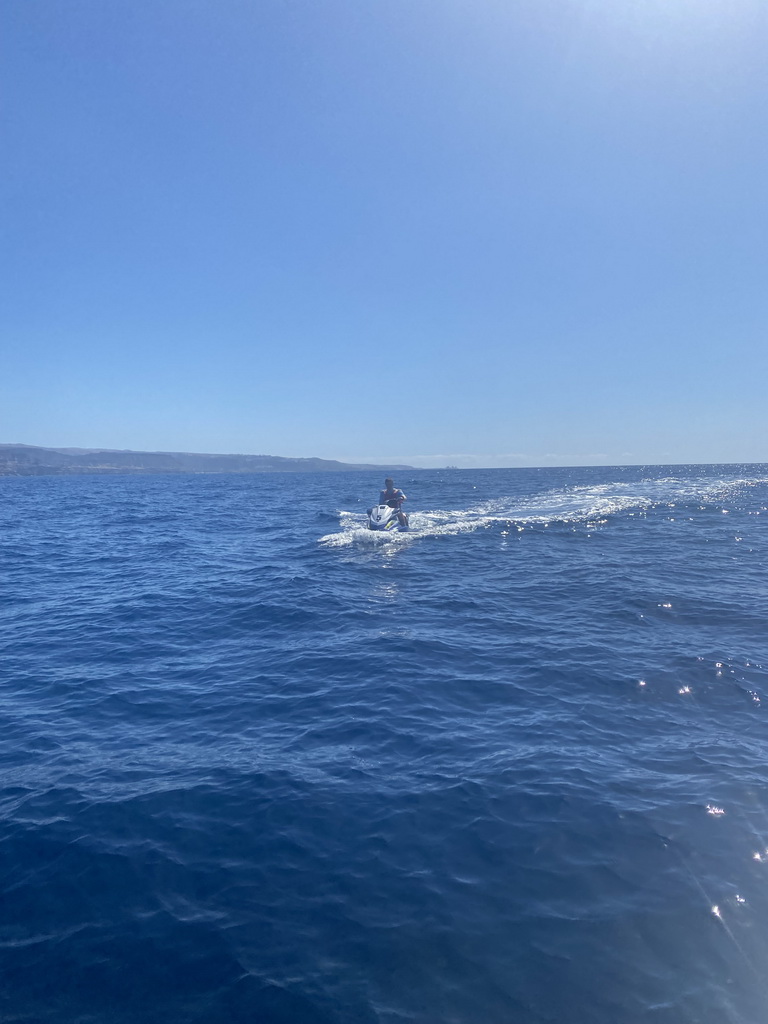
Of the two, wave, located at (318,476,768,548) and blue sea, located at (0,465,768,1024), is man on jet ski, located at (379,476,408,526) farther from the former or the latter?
blue sea, located at (0,465,768,1024)

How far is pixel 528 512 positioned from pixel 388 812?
1457 inches

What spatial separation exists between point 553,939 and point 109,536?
35.9 metres

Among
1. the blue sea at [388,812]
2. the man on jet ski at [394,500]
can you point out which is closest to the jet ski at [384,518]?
the man on jet ski at [394,500]

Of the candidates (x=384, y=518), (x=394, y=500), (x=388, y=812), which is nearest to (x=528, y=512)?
(x=394, y=500)

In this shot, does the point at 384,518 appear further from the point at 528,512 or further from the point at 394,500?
the point at 528,512

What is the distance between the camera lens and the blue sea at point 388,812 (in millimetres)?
5352

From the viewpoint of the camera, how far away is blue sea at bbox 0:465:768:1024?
5.35 meters

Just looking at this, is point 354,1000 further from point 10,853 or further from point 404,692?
point 404,692

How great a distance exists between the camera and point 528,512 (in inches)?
1687

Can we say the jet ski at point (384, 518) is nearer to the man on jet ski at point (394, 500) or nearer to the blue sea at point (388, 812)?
the man on jet ski at point (394, 500)

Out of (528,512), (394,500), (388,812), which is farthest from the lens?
(528,512)

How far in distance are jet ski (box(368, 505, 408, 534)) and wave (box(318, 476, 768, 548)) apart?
0.59 metres

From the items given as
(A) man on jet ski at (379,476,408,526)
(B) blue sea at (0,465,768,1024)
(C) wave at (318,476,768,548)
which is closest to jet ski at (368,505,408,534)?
(A) man on jet ski at (379,476,408,526)

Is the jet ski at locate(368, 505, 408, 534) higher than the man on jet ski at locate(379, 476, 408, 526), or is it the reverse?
the man on jet ski at locate(379, 476, 408, 526)
